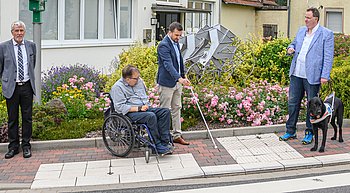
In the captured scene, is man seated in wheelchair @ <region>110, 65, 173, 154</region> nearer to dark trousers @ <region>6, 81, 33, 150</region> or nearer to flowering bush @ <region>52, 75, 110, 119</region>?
dark trousers @ <region>6, 81, 33, 150</region>

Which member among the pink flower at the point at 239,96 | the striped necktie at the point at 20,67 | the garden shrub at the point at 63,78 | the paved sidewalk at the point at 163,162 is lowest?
the paved sidewalk at the point at 163,162

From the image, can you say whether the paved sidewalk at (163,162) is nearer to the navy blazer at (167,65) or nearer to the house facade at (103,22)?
the navy blazer at (167,65)

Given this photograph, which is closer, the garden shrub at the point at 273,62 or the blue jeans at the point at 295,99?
the blue jeans at the point at 295,99

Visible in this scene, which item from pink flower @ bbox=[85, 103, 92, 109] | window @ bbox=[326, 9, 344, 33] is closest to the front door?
window @ bbox=[326, 9, 344, 33]

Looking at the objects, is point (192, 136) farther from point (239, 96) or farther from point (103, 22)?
point (103, 22)

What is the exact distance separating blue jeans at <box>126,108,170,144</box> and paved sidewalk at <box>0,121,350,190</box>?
0.32m

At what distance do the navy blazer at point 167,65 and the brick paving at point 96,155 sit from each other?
40.8 inches

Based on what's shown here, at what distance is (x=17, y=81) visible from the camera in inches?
301

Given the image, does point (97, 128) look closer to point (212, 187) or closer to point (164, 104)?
point (164, 104)

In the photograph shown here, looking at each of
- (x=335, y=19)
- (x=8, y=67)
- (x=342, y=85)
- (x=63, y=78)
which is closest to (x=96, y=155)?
(x=8, y=67)

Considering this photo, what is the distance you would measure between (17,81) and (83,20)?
7.29m

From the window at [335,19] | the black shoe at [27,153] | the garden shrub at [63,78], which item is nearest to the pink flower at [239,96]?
the garden shrub at [63,78]

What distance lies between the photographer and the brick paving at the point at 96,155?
7119mm

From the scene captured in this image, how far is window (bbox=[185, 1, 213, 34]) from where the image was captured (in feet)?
65.3
